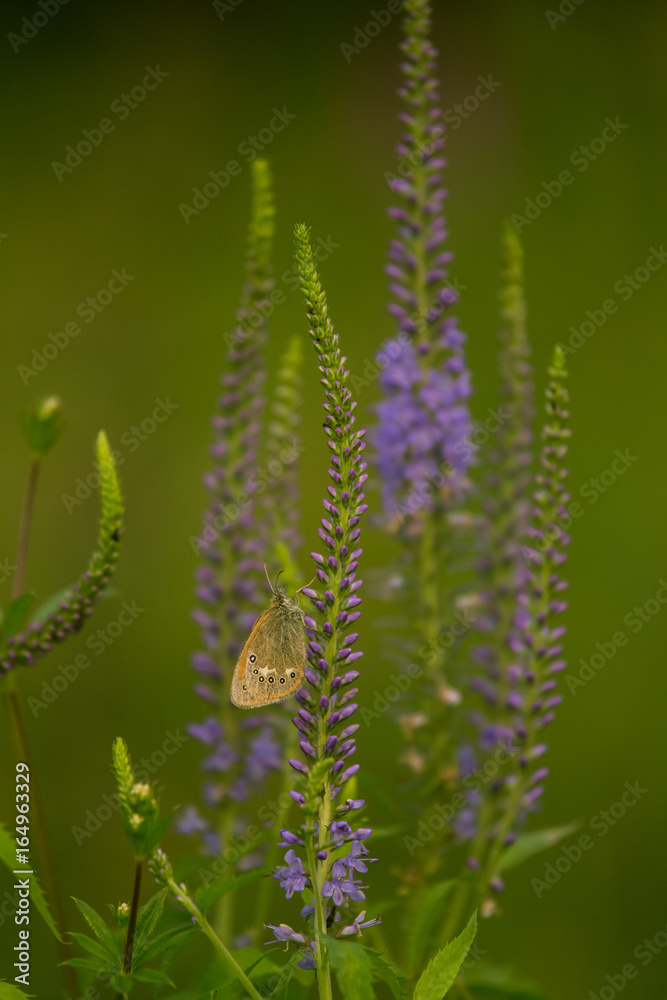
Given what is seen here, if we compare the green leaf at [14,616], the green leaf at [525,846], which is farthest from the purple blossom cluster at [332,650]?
the green leaf at [525,846]
